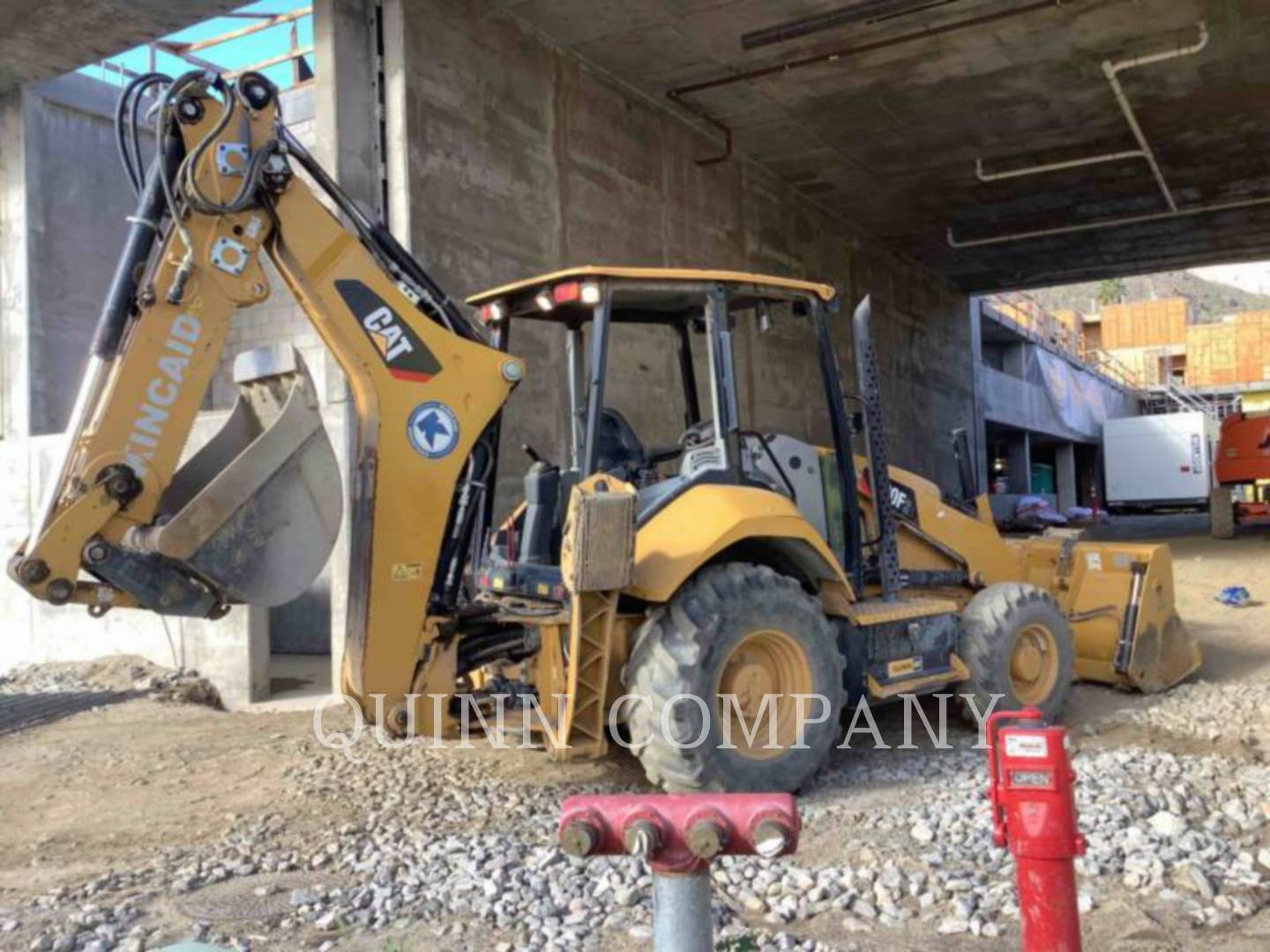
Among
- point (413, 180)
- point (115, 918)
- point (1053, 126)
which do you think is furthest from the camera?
point (1053, 126)

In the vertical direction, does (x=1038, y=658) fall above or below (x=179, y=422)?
below

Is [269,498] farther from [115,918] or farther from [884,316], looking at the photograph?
[884,316]

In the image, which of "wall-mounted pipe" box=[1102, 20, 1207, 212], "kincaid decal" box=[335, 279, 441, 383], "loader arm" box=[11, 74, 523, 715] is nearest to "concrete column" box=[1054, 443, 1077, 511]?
"wall-mounted pipe" box=[1102, 20, 1207, 212]

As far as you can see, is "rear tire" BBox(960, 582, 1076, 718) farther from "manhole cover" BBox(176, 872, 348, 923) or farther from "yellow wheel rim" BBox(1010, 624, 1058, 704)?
"manhole cover" BBox(176, 872, 348, 923)

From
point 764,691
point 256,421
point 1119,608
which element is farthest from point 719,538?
point 1119,608

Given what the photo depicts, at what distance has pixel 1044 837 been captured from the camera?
2729 mm

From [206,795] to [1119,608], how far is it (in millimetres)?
5715

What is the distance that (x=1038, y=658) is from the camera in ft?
21.5

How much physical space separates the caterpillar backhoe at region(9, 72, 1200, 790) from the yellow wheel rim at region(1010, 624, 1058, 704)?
22.4 inches

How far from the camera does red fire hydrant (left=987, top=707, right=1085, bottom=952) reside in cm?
272

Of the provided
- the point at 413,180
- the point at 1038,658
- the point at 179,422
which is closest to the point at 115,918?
the point at 179,422

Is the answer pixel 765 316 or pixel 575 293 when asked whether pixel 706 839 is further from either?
pixel 765 316

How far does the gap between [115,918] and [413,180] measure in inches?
235

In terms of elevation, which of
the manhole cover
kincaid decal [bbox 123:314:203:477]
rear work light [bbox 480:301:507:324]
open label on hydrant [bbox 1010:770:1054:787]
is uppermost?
rear work light [bbox 480:301:507:324]
